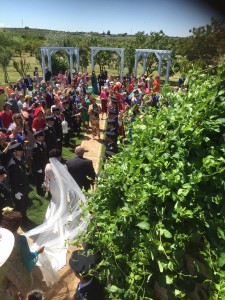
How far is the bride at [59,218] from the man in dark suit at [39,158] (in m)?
1.73

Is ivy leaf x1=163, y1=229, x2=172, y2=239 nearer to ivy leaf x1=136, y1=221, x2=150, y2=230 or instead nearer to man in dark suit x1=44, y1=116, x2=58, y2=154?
ivy leaf x1=136, y1=221, x2=150, y2=230

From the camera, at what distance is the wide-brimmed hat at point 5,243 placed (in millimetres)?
3514

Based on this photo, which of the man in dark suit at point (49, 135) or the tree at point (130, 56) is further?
the tree at point (130, 56)

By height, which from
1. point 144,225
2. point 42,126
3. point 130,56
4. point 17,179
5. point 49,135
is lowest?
point 17,179

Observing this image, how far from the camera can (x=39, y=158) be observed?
791 cm

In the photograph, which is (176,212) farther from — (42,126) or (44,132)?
(42,126)

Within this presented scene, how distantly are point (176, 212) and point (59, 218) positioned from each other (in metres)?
4.39

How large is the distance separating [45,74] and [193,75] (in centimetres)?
2176

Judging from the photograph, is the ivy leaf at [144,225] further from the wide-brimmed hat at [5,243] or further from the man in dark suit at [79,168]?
the man in dark suit at [79,168]

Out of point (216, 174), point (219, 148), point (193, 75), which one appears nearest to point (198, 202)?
point (216, 174)

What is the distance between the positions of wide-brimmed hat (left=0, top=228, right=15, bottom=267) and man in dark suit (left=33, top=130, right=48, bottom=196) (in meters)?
4.16

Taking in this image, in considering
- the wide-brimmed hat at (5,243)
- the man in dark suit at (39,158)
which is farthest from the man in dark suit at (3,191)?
the wide-brimmed hat at (5,243)

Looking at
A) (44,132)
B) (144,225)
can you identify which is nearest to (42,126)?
(44,132)

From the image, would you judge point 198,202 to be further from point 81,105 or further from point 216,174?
point 81,105
